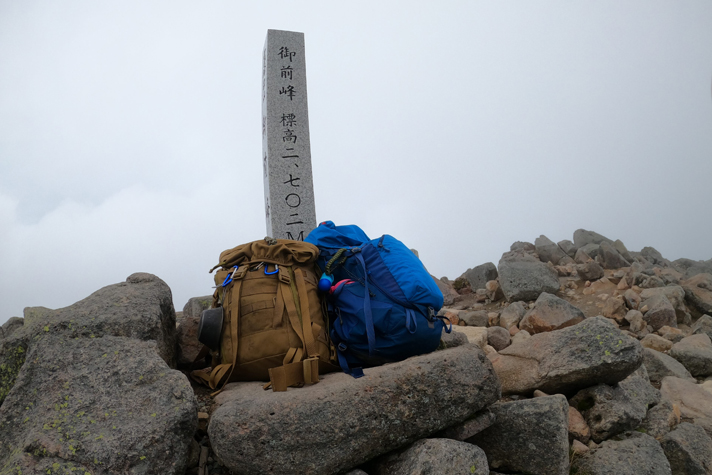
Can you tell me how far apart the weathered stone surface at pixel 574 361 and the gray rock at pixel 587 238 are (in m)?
11.2

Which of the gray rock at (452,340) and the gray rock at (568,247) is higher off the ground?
the gray rock at (568,247)

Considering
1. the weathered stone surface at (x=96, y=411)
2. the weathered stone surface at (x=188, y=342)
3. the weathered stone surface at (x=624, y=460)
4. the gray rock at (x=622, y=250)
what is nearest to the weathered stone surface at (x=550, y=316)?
the weathered stone surface at (x=624, y=460)

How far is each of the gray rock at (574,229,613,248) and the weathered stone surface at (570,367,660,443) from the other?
35.9 ft

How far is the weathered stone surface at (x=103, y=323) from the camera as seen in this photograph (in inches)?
143

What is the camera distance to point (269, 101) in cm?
875

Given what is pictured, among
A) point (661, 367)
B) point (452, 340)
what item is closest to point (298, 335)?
point (452, 340)

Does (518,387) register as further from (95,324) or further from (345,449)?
(95,324)

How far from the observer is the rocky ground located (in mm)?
2955

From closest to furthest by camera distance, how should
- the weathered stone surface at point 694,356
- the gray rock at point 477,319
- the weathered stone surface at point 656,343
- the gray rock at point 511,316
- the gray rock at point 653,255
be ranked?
the weathered stone surface at point 694,356
the weathered stone surface at point 656,343
the gray rock at point 511,316
the gray rock at point 477,319
the gray rock at point 653,255

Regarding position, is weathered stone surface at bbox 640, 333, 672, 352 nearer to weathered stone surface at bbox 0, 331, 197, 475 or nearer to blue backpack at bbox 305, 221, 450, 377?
blue backpack at bbox 305, 221, 450, 377

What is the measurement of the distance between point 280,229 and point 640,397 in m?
5.70

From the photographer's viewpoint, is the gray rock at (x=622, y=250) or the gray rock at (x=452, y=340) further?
the gray rock at (x=622, y=250)

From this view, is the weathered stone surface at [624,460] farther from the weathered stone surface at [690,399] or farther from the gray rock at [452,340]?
the gray rock at [452,340]

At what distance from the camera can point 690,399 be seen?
5.33 meters
